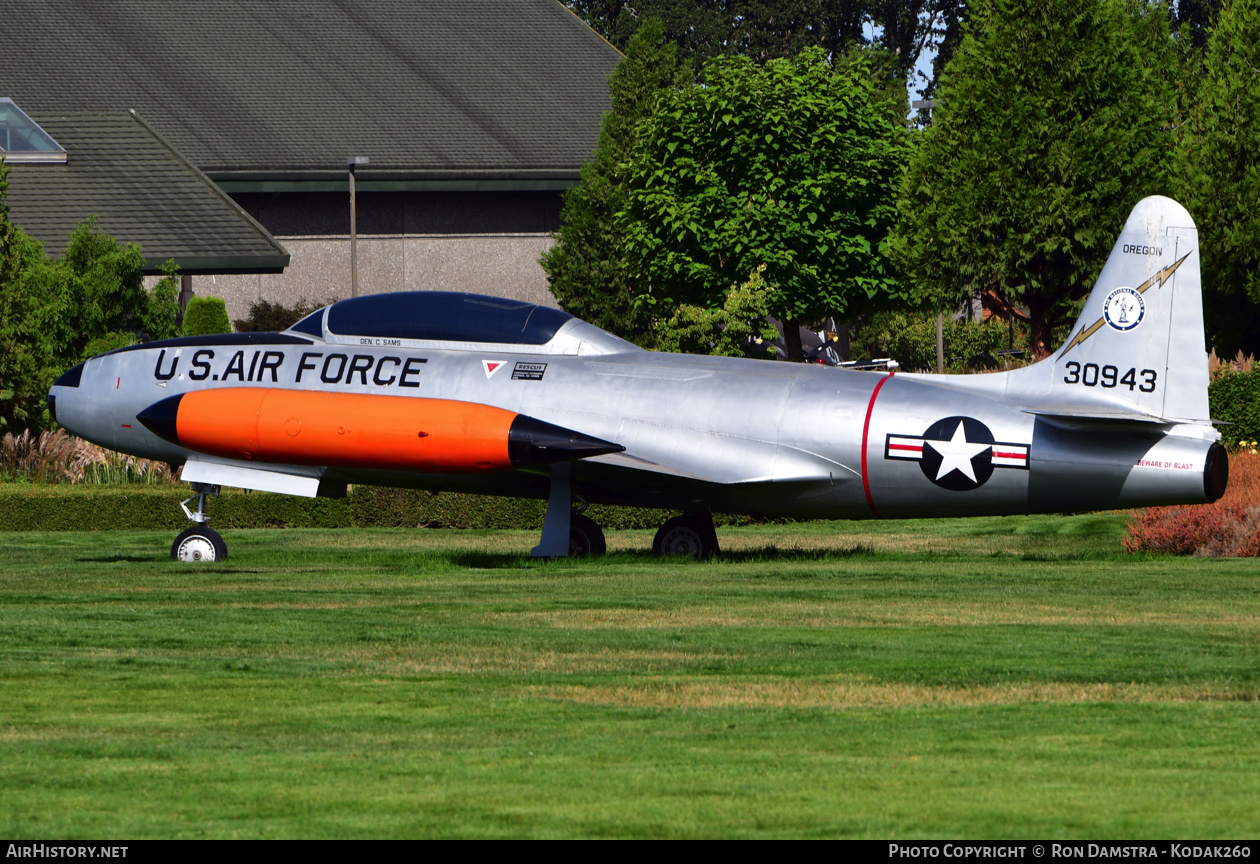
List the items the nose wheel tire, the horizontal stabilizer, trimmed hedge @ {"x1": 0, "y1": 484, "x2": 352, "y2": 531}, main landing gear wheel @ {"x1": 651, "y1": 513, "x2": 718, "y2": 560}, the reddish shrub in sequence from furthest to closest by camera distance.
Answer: trimmed hedge @ {"x1": 0, "y1": 484, "x2": 352, "y2": 531}
the reddish shrub
main landing gear wheel @ {"x1": 651, "y1": 513, "x2": 718, "y2": 560}
the nose wheel tire
the horizontal stabilizer

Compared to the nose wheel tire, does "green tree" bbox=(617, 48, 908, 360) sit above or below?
above

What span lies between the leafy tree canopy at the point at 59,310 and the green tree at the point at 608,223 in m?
20.2

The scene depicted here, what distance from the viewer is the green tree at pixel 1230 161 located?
115ft

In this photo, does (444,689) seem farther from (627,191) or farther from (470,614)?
(627,191)

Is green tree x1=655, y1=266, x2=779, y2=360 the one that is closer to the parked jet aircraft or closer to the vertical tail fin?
the parked jet aircraft

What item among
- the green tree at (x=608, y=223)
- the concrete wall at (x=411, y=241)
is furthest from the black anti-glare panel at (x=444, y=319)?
the concrete wall at (x=411, y=241)

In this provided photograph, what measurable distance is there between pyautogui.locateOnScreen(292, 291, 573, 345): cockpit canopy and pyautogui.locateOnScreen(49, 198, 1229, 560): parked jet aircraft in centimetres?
3

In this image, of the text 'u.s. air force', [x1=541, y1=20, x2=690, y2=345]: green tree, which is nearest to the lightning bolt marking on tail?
the text 'u.s. air force'

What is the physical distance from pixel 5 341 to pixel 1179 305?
2010 centimetres

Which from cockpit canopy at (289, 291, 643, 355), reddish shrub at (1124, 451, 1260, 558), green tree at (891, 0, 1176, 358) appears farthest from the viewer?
green tree at (891, 0, 1176, 358)

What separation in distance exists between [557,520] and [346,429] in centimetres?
264

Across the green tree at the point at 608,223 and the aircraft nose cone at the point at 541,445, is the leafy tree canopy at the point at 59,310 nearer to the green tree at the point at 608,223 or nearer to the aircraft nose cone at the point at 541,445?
the aircraft nose cone at the point at 541,445

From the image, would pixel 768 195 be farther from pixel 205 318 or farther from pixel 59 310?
pixel 59 310

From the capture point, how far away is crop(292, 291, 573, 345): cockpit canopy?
20906 mm
